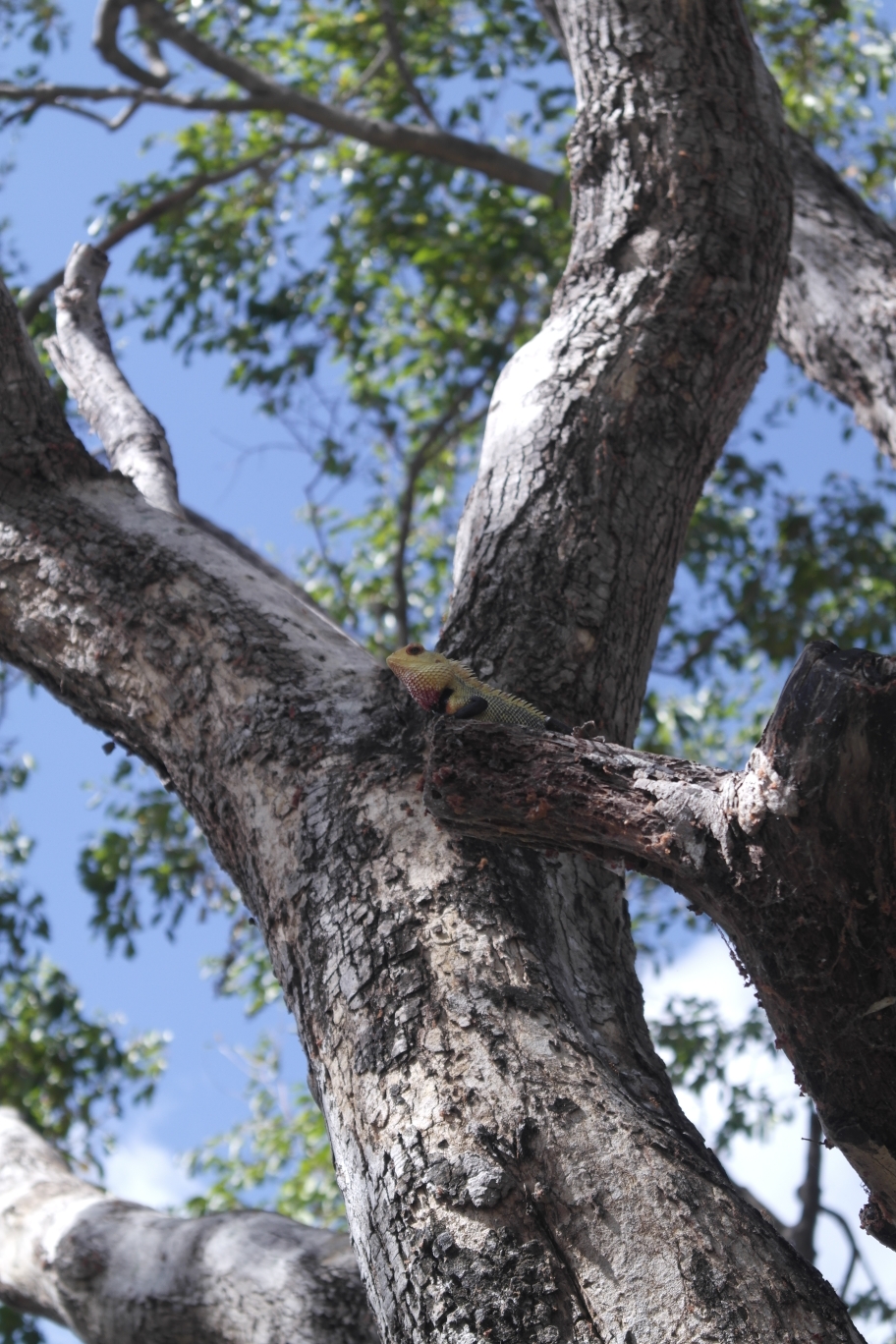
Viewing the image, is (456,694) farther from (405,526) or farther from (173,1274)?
(405,526)

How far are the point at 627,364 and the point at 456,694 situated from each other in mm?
1096

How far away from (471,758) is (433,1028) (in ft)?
1.36

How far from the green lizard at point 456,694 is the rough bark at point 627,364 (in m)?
0.14

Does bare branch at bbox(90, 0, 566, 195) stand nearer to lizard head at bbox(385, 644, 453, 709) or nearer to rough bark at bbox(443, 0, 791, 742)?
rough bark at bbox(443, 0, 791, 742)

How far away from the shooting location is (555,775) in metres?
1.66

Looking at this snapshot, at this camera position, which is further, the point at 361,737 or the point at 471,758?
the point at 361,737

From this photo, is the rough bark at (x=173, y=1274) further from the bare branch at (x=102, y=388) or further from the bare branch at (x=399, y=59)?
the bare branch at (x=399, y=59)

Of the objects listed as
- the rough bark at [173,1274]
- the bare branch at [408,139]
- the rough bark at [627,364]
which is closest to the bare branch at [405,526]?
the bare branch at [408,139]

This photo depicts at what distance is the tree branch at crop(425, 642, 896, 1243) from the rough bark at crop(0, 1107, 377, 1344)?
1.34m

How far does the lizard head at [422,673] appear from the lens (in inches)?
83.8

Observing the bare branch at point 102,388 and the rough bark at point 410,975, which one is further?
the bare branch at point 102,388

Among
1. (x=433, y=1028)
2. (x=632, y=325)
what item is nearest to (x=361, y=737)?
(x=433, y=1028)

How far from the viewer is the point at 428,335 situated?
7.56 metres

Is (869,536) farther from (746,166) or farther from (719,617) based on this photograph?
(746,166)
